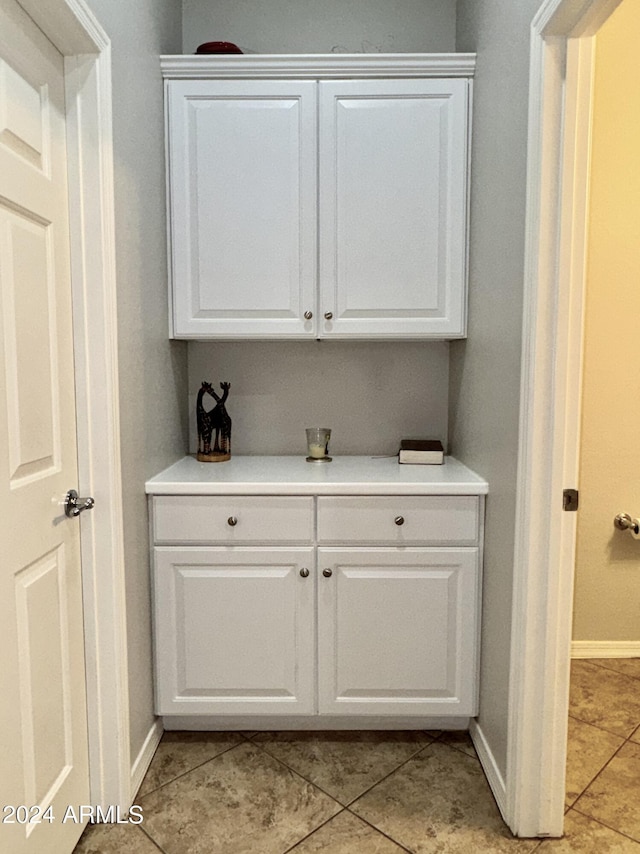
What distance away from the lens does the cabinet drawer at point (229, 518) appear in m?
1.77

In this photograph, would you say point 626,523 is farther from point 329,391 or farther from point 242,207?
point 242,207

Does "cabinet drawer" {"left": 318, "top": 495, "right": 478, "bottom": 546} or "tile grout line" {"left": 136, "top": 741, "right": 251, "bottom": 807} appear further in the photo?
"cabinet drawer" {"left": 318, "top": 495, "right": 478, "bottom": 546}

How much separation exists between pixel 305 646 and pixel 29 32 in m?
1.75

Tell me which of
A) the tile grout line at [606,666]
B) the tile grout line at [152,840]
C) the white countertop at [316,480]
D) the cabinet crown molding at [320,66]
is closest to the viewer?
the tile grout line at [152,840]

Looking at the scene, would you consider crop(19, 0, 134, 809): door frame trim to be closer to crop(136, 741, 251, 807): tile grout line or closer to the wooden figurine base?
crop(136, 741, 251, 807): tile grout line

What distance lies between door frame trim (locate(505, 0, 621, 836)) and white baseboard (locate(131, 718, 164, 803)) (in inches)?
41.1

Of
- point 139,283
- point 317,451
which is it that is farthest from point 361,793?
point 139,283

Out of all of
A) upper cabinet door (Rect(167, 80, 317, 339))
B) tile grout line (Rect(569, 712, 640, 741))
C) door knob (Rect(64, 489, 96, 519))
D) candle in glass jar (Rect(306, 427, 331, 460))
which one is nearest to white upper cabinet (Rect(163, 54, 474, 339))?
upper cabinet door (Rect(167, 80, 317, 339))

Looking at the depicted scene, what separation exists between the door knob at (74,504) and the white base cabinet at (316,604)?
371mm

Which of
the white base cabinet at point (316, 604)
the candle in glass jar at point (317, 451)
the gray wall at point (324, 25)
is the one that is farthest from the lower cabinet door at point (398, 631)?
the gray wall at point (324, 25)

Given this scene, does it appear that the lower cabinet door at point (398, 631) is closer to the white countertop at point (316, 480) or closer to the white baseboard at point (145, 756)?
the white countertop at point (316, 480)

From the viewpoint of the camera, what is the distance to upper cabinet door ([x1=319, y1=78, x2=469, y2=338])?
1.92 meters

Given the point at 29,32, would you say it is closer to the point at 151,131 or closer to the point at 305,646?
the point at 151,131

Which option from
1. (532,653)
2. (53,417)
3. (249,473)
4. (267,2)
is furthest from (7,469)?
(267,2)
